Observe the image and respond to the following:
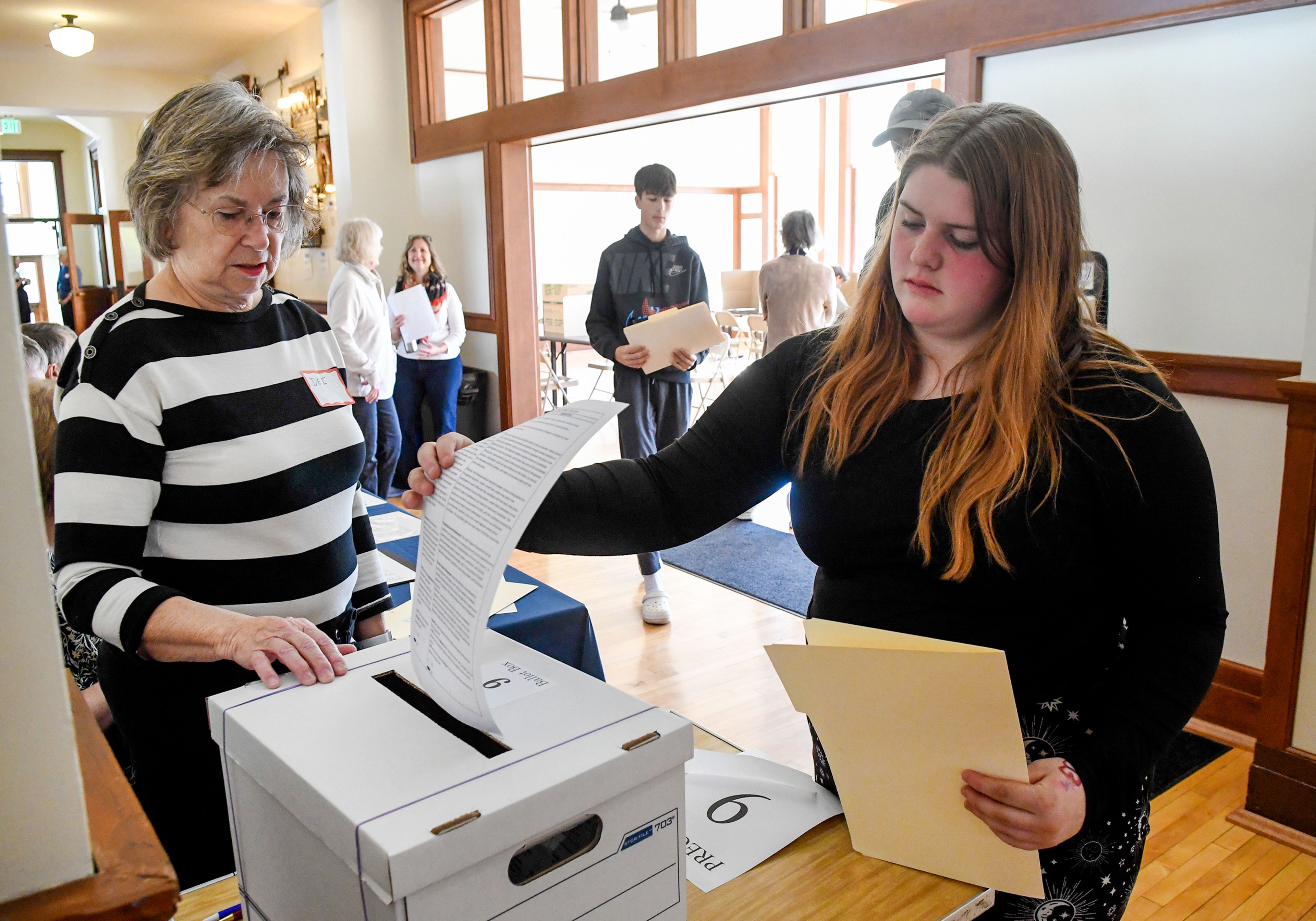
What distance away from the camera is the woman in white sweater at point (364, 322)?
16.0 ft

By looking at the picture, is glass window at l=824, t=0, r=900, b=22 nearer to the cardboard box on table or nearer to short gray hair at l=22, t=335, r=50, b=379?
short gray hair at l=22, t=335, r=50, b=379

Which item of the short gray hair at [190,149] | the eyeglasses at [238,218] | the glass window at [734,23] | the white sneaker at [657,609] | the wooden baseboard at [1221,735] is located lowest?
the wooden baseboard at [1221,735]

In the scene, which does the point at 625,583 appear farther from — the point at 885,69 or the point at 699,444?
the point at 699,444

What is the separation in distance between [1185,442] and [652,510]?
Result: 1.86ft

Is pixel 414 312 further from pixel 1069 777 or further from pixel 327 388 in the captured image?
pixel 1069 777

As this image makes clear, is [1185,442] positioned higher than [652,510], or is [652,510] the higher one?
[1185,442]

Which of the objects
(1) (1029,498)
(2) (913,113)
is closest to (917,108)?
(2) (913,113)

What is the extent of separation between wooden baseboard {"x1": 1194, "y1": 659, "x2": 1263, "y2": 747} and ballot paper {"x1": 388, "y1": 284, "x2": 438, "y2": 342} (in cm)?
428

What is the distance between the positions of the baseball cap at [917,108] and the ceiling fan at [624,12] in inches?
109

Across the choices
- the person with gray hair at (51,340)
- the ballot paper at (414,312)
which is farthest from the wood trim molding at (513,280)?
the person with gray hair at (51,340)

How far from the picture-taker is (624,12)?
5.01 meters

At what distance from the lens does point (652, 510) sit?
1.13 m

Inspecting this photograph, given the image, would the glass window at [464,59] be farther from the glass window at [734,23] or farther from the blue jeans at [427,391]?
the glass window at [734,23]

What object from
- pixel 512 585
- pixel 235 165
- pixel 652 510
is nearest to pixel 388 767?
pixel 652 510
